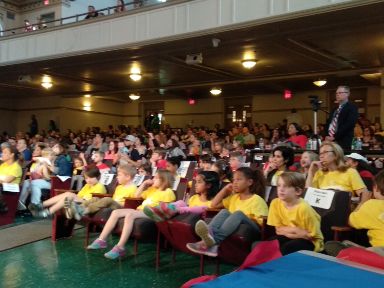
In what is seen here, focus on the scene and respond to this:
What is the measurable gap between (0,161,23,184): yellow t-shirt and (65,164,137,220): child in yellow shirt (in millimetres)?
1782

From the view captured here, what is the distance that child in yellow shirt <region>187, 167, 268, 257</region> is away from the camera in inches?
128

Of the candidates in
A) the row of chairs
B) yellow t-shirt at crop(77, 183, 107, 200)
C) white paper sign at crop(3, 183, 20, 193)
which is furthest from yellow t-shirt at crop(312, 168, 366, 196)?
white paper sign at crop(3, 183, 20, 193)

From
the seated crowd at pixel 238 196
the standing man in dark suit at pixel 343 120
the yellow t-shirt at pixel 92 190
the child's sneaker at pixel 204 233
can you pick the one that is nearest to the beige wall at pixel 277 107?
the seated crowd at pixel 238 196

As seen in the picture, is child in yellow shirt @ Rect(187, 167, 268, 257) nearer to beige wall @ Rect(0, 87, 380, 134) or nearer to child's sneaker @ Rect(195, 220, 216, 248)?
child's sneaker @ Rect(195, 220, 216, 248)

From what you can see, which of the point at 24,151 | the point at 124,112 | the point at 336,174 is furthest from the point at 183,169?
the point at 124,112

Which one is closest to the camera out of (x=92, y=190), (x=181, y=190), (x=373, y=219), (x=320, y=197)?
(x=373, y=219)

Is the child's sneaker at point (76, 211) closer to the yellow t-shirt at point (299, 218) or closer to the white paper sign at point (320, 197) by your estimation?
the yellow t-shirt at point (299, 218)

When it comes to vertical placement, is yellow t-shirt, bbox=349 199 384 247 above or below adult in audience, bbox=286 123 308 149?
below

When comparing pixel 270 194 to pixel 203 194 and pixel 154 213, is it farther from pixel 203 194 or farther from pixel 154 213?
pixel 154 213

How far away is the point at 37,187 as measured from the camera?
6648 millimetres

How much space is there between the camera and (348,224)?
3217 mm

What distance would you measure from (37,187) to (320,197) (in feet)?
15.3

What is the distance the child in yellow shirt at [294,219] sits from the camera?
9.93ft

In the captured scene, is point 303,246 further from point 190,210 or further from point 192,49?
point 192,49
